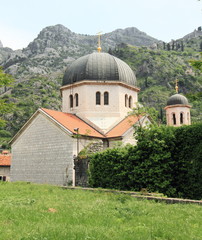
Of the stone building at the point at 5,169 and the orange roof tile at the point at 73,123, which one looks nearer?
the orange roof tile at the point at 73,123

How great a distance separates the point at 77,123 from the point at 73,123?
0.70m

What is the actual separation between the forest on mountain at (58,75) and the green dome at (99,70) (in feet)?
112

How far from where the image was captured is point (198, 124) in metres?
12.9

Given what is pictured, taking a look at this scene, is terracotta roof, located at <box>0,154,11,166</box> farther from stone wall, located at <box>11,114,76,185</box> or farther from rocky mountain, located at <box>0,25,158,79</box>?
rocky mountain, located at <box>0,25,158,79</box>

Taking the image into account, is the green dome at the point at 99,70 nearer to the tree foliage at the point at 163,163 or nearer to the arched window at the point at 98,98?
the arched window at the point at 98,98

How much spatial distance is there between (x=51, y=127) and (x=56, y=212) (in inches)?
635

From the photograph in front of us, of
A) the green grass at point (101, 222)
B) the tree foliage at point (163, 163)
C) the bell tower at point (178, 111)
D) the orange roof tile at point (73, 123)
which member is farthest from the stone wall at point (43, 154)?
the bell tower at point (178, 111)

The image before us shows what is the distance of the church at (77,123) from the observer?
72.1ft

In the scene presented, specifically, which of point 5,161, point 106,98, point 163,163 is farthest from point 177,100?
point 5,161

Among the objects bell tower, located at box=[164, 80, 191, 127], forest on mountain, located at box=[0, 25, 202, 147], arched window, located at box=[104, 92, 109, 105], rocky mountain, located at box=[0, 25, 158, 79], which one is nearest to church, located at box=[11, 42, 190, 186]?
arched window, located at box=[104, 92, 109, 105]

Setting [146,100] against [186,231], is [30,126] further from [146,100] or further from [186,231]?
[146,100]

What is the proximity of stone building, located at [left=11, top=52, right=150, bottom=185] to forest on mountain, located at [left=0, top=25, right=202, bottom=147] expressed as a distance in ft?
115

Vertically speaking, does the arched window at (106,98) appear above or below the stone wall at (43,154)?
above

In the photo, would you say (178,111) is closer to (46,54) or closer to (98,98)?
(98,98)
